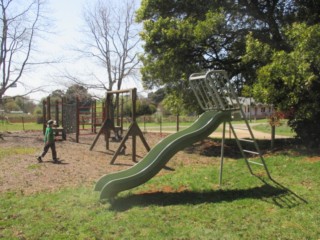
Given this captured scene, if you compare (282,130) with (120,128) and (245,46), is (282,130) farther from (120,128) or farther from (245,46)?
Result: (245,46)

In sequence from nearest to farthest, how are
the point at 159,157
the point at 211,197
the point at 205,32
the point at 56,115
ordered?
the point at 211,197, the point at 159,157, the point at 205,32, the point at 56,115

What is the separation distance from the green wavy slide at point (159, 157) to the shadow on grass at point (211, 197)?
310 millimetres

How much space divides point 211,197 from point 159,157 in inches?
49.7

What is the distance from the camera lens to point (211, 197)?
735 cm

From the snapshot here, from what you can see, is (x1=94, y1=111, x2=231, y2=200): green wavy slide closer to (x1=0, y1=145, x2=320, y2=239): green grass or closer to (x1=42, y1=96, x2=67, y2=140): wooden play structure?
(x1=0, y1=145, x2=320, y2=239): green grass

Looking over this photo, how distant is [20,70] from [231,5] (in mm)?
19073

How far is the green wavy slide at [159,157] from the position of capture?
725cm

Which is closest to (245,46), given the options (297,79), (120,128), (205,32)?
(205,32)

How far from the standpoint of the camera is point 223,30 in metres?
14.2

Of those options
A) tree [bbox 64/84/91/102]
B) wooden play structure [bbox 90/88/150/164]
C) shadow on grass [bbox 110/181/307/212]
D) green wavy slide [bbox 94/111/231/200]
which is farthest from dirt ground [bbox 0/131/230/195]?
tree [bbox 64/84/91/102]

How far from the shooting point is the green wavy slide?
7246 millimetres

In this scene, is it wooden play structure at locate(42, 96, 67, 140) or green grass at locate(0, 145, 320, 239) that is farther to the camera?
wooden play structure at locate(42, 96, 67, 140)

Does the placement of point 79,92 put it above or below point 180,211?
above

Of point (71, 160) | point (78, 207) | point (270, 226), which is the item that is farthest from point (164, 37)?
point (270, 226)
